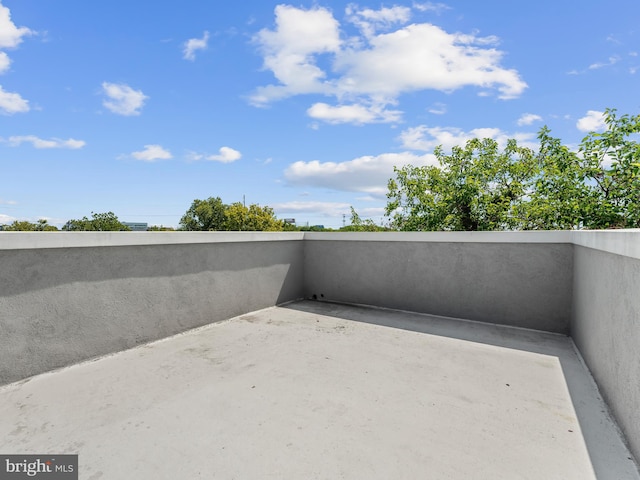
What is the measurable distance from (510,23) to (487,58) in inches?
26.3

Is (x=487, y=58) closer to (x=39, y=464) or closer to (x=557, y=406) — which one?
(x=557, y=406)

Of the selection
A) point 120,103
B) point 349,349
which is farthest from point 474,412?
point 120,103

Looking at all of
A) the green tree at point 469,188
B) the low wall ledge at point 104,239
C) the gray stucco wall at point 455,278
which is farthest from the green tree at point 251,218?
the low wall ledge at point 104,239

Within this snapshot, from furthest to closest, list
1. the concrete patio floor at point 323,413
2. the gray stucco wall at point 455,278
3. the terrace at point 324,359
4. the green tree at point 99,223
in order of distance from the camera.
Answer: the green tree at point 99,223 → the gray stucco wall at point 455,278 → the terrace at point 324,359 → the concrete patio floor at point 323,413

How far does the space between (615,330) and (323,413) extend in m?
2.33

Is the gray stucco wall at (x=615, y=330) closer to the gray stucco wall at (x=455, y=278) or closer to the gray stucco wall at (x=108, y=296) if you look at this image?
the gray stucco wall at (x=455, y=278)

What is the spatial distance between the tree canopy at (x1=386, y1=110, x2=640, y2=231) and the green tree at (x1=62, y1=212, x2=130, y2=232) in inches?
1542

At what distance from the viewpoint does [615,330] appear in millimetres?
2359

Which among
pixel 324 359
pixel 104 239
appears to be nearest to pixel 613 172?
pixel 324 359

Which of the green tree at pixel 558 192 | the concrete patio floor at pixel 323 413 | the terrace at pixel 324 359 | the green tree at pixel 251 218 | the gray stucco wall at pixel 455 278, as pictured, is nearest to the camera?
the concrete patio floor at pixel 323 413

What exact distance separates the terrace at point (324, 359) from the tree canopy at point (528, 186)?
2.34m

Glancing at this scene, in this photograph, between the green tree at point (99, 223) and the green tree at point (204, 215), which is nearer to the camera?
the green tree at point (99, 223)

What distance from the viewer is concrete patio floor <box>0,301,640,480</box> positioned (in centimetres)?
186

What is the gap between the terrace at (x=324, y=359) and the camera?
77.1 inches
